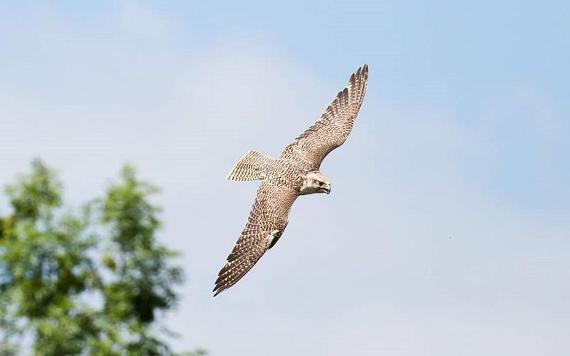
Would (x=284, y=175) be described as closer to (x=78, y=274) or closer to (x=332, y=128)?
(x=332, y=128)

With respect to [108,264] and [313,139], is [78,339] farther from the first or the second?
[313,139]

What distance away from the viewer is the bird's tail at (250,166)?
1179 inches

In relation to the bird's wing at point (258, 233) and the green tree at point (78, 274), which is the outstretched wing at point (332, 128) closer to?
the bird's wing at point (258, 233)

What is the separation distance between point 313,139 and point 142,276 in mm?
13512

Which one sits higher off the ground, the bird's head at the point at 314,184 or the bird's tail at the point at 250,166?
the bird's tail at the point at 250,166

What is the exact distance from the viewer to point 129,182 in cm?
1927

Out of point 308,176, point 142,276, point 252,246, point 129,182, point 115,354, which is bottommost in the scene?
point 115,354

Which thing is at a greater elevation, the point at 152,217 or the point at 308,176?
the point at 308,176

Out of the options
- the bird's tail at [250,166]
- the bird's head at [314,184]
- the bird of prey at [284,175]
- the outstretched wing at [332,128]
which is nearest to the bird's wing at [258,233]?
the bird of prey at [284,175]

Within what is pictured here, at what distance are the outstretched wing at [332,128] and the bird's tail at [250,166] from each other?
2.69 feet

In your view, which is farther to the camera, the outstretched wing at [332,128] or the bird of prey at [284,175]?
the outstretched wing at [332,128]

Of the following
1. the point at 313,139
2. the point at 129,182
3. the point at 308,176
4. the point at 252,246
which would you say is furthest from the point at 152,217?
the point at 313,139

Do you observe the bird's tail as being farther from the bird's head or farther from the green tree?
the green tree

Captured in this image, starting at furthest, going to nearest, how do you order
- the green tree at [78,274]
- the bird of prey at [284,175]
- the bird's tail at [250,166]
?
the bird's tail at [250,166] < the bird of prey at [284,175] < the green tree at [78,274]
